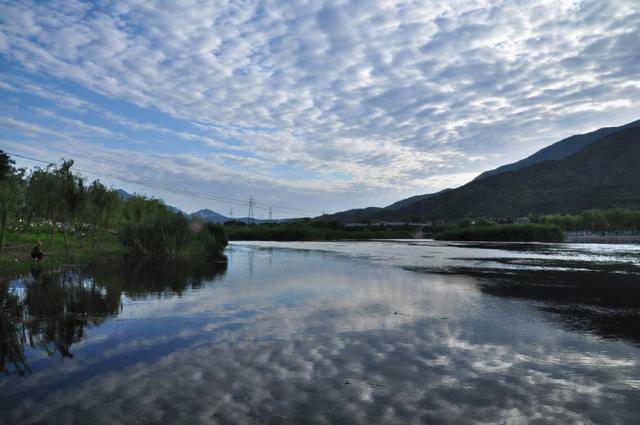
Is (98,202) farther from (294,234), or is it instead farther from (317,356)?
(294,234)

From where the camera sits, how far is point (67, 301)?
21.1 meters

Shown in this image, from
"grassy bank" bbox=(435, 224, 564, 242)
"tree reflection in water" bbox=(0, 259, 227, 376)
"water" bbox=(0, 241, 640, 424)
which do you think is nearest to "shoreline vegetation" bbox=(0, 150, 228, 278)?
"tree reflection in water" bbox=(0, 259, 227, 376)

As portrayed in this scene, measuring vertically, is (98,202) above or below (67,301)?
above

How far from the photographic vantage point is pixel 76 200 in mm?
45938

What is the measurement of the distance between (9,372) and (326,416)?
26.3 feet

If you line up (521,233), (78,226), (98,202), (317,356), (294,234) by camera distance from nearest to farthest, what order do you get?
(317,356), (98,202), (78,226), (521,233), (294,234)

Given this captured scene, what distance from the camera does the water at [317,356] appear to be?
8.91 metres

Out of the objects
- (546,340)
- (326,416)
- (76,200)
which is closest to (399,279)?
(546,340)

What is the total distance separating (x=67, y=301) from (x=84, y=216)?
37403 millimetres

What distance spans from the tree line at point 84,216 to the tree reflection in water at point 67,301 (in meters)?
11.2

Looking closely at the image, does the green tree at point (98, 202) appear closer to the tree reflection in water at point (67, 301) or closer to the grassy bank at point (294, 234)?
the tree reflection in water at point (67, 301)

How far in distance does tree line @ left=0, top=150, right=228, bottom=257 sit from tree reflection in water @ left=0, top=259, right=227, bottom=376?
440 inches

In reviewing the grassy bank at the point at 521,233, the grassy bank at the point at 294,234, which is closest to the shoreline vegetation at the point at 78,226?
the grassy bank at the point at 294,234

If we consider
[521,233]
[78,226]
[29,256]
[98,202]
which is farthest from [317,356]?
[521,233]
